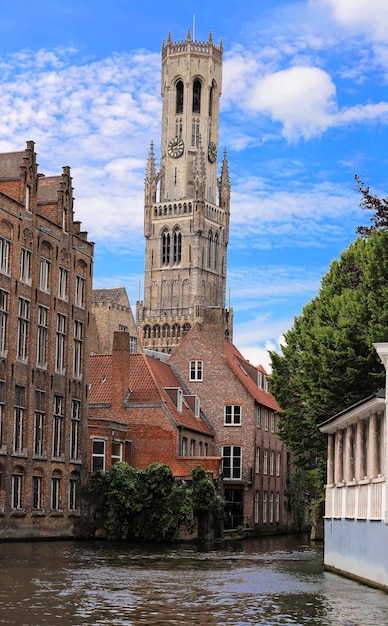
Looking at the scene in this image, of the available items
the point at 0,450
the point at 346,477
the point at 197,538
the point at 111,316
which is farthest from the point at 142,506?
the point at 111,316

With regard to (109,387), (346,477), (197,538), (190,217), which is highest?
(190,217)

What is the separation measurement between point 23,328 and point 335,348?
15.6 meters

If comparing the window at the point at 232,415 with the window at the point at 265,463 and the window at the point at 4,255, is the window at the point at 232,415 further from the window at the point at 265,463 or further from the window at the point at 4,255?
the window at the point at 4,255

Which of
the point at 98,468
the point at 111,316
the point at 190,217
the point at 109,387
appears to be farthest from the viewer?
the point at 190,217

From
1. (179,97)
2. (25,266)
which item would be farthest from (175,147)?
(25,266)

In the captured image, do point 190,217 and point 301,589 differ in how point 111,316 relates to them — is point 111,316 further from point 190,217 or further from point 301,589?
point 301,589

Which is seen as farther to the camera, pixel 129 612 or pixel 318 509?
pixel 318 509

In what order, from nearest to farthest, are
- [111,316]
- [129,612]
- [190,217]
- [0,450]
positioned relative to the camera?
1. [129,612]
2. [0,450]
3. [111,316]
4. [190,217]

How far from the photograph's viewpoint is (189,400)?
65.6 m

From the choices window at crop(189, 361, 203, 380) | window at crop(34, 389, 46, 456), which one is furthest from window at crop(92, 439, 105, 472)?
window at crop(189, 361, 203, 380)

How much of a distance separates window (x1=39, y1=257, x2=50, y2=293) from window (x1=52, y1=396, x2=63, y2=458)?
18.3ft

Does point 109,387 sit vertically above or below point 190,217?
below

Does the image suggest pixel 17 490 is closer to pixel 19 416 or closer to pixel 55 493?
pixel 19 416

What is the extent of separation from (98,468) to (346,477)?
84.9ft
